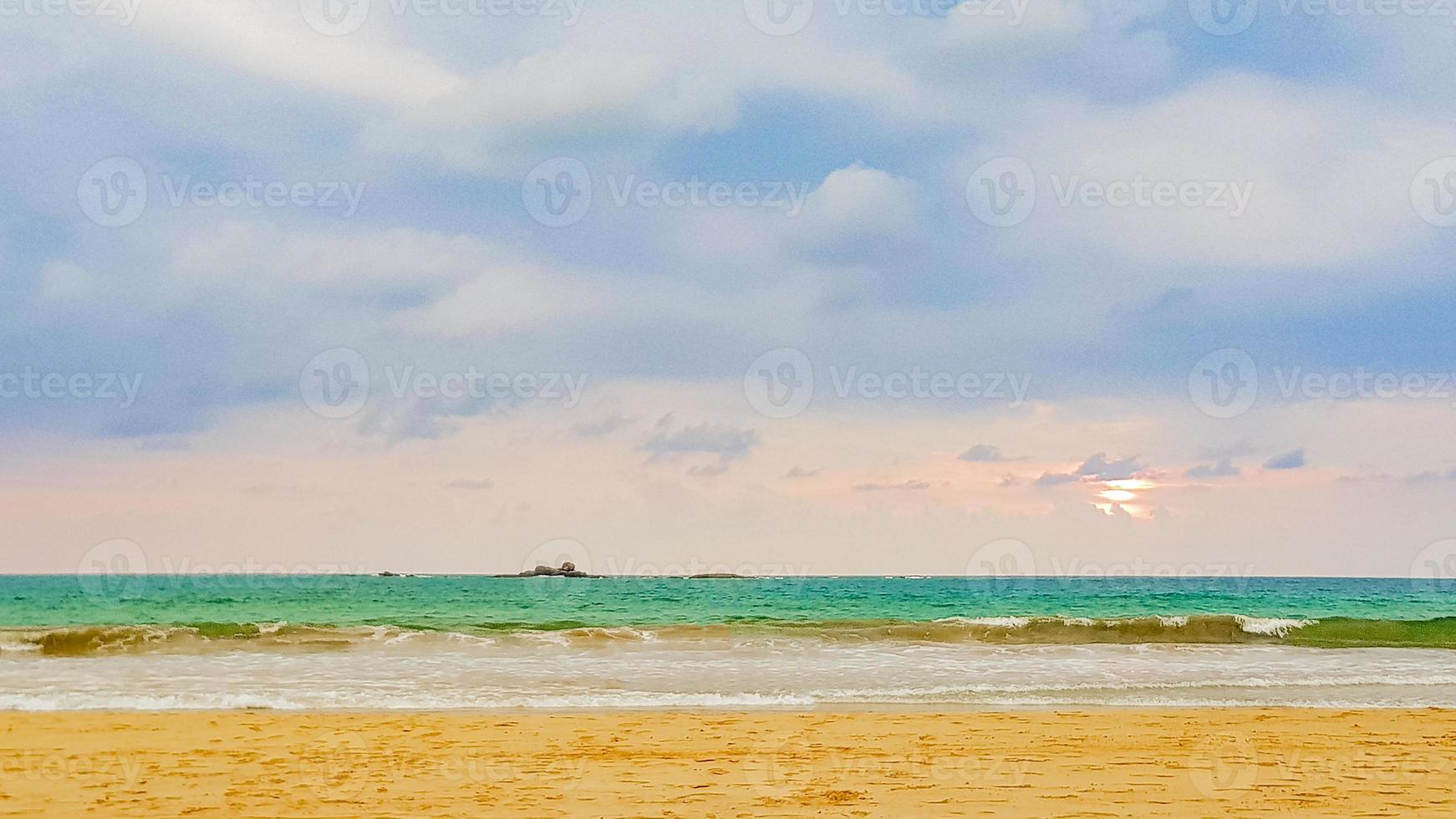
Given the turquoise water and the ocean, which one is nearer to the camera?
the ocean

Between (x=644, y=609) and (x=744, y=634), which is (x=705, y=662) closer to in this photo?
(x=744, y=634)

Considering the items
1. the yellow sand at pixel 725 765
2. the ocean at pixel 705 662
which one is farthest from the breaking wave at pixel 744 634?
the yellow sand at pixel 725 765

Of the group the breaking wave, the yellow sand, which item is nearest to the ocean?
the breaking wave

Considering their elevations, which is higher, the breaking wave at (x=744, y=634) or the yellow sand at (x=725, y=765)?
the yellow sand at (x=725, y=765)

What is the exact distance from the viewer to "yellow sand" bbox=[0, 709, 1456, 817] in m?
9.02

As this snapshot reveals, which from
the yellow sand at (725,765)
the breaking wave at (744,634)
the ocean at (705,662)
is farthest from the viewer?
the breaking wave at (744,634)

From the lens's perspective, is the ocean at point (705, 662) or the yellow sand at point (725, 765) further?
the ocean at point (705, 662)

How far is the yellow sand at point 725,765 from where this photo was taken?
29.6 feet

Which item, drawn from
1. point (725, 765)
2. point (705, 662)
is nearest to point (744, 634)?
point (705, 662)

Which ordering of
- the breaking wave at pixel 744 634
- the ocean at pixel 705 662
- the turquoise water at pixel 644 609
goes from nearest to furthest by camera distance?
1. the ocean at pixel 705 662
2. the breaking wave at pixel 744 634
3. the turquoise water at pixel 644 609

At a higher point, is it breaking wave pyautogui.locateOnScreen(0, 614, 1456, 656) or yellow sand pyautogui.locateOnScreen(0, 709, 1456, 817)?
yellow sand pyautogui.locateOnScreen(0, 709, 1456, 817)

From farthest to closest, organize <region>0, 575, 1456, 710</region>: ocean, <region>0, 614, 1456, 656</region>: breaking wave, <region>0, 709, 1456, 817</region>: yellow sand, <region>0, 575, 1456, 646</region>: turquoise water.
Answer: <region>0, 575, 1456, 646</region>: turquoise water → <region>0, 614, 1456, 656</region>: breaking wave → <region>0, 575, 1456, 710</region>: ocean → <region>0, 709, 1456, 817</region>: yellow sand

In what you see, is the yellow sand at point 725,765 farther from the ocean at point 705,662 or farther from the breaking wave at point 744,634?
the breaking wave at point 744,634

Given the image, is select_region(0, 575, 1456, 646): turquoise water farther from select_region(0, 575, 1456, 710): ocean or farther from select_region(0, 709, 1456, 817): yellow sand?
select_region(0, 709, 1456, 817): yellow sand
